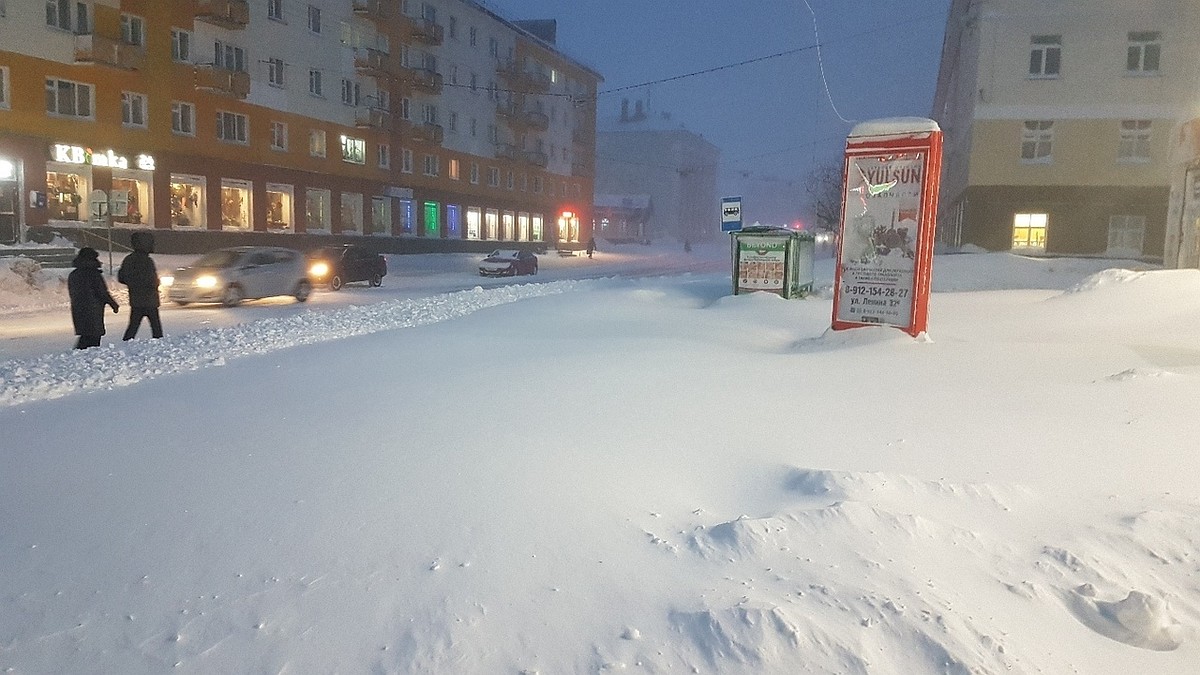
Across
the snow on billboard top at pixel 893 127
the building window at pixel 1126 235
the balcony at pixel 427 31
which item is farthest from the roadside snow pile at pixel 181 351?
the balcony at pixel 427 31

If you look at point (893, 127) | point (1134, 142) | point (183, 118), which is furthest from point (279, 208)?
point (1134, 142)

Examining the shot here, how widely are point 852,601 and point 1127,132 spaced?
3379cm

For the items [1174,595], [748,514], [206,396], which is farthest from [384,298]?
[1174,595]

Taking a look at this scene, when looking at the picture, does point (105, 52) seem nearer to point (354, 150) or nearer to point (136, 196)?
point (136, 196)

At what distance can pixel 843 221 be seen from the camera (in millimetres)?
11000

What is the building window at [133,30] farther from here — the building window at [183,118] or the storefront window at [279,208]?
the storefront window at [279,208]

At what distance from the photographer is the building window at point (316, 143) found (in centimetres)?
3847

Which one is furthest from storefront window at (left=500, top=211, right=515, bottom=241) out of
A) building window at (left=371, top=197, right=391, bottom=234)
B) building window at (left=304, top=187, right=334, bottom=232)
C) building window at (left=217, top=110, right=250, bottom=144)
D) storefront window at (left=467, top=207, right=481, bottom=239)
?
building window at (left=217, top=110, right=250, bottom=144)

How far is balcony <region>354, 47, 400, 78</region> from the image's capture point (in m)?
41.4

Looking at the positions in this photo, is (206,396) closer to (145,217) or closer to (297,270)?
(297,270)

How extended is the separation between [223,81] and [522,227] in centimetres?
2852

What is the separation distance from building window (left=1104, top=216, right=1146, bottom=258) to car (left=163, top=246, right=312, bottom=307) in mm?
28767

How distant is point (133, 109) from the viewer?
30.2 metres

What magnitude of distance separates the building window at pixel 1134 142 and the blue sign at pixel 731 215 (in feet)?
67.7
